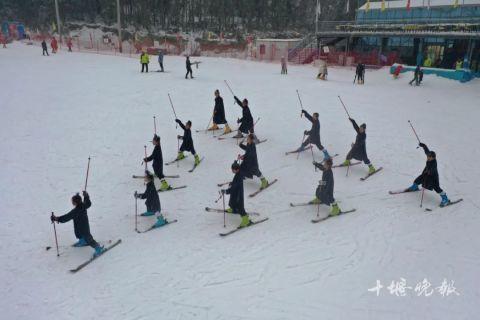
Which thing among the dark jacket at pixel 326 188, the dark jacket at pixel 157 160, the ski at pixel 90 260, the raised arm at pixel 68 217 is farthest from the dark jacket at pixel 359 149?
the raised arm at pixel 68 217

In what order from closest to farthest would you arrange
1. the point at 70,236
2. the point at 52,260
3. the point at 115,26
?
the point at 52,260 → the point at 70,236 → the point at 115,26

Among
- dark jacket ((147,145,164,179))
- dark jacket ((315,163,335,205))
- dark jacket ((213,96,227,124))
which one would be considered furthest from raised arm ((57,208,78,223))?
dark jacket ((213,96,227,124))

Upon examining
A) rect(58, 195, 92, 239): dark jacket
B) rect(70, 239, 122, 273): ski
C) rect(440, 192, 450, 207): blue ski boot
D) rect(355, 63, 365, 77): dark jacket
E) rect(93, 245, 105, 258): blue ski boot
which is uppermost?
rect(355, 63, 365, 77): dark jacket

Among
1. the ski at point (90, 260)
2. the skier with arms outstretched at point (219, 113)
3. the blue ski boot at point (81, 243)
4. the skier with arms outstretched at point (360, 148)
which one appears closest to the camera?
the ski at point (90, 260)

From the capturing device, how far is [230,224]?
349 inches

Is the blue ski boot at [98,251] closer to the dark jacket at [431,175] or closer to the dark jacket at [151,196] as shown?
the dark jacket at [151,196]

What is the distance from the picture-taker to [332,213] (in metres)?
9.05

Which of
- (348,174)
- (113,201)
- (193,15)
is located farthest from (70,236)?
(193,15)

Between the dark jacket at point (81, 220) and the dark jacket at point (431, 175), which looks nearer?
the dark jacket at point (81, 220)

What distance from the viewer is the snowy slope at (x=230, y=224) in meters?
6.41

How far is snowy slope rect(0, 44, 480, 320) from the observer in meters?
6.41

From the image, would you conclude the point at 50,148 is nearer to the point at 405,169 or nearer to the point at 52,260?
the point at 52,260

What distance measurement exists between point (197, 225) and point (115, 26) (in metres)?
62.1

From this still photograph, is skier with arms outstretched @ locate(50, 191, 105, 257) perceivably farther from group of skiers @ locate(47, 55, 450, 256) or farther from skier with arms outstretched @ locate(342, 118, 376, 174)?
skier with arms outstretched @ locate(342, 118, 376, 174)
